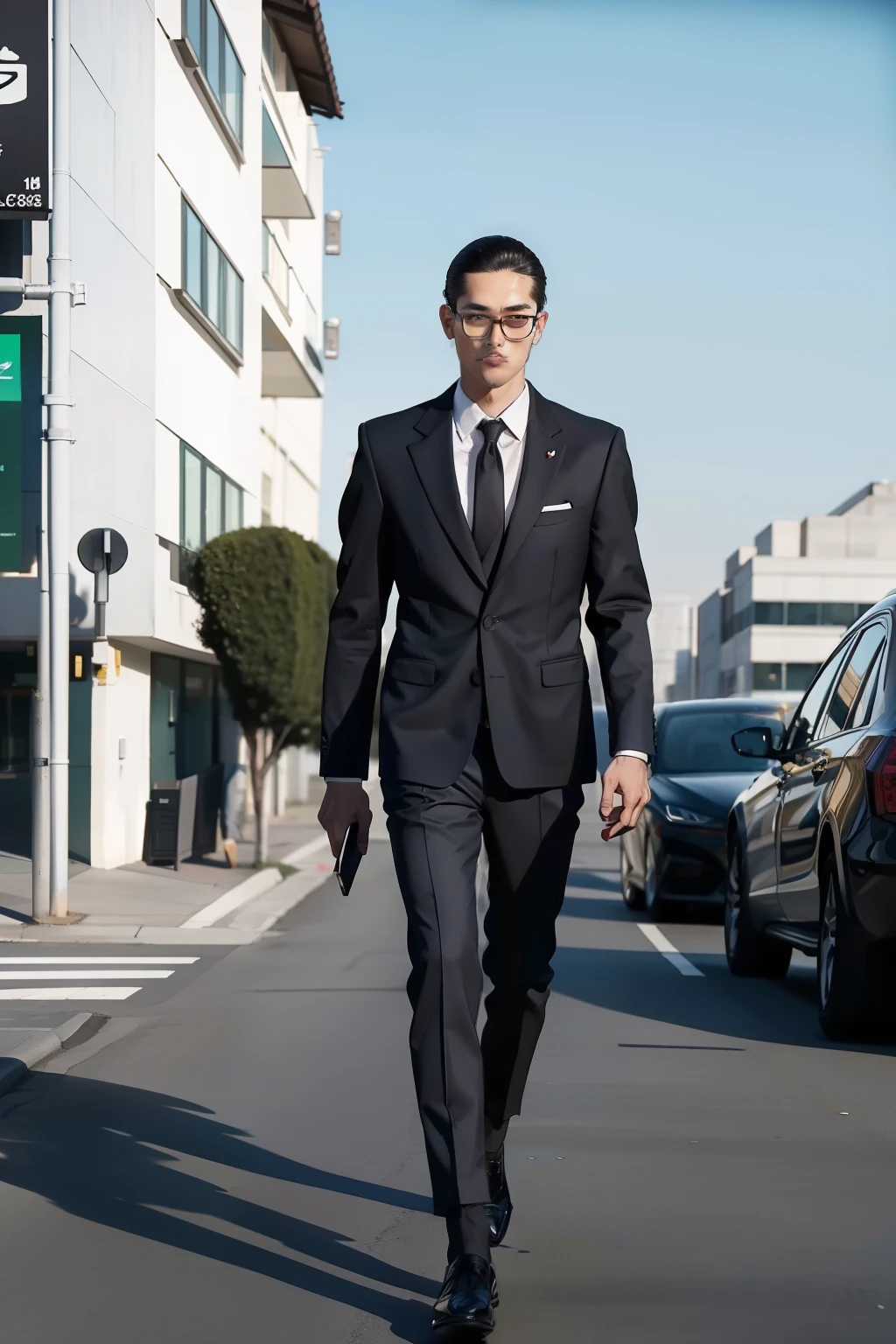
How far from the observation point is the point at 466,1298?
150 inches

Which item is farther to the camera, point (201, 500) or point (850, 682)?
point (201, 500)

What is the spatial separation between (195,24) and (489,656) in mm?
21994

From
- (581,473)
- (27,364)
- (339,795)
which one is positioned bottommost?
(339,795)

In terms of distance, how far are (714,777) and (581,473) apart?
10.6 metres

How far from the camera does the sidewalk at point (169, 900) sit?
14430mm

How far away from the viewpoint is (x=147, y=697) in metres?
23.5

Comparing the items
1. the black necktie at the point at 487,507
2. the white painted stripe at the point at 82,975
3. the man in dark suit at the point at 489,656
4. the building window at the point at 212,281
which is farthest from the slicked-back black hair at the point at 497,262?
the building window at the point at 212,281

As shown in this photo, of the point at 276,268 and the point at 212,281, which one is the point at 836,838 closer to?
the point at 212,281

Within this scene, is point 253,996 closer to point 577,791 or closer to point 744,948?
point 744,948

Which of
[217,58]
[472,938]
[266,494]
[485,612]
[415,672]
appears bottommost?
[472,938]

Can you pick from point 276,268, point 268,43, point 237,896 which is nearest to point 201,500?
point 237,896

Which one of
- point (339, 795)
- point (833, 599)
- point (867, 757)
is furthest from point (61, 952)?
point (833, 599)

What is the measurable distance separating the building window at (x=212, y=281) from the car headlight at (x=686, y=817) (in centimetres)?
1185

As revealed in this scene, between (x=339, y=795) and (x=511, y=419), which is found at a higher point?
(x=511, y=419)
